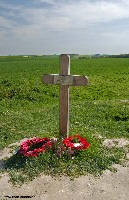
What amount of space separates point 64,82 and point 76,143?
1573 mm

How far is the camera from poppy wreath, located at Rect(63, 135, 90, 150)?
812 centimetres

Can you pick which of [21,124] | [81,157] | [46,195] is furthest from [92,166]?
[21,124]

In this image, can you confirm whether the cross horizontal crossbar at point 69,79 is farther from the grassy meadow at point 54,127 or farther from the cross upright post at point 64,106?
the grassy meadow at point 54,127

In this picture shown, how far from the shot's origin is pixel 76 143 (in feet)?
27.7

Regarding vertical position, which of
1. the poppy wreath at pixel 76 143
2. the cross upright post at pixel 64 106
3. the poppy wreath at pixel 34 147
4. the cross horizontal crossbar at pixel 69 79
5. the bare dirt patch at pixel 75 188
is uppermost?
the cross horizontal crossbar at pixel 69 79

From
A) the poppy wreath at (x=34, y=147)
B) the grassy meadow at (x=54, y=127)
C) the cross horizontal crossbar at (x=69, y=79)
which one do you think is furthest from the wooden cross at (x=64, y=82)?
the grassy meadow at (x=54, y=127)

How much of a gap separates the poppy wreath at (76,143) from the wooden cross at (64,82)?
36 centimetres

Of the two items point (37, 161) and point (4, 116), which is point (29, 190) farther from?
point (4, 116)

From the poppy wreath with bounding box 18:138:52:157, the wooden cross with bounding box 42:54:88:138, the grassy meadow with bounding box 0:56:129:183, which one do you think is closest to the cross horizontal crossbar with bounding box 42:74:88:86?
the wooden cross with bounding box 42:54:88:138

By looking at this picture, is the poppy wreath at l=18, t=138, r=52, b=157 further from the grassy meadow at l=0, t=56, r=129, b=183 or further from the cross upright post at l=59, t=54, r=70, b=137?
the cross upright post at l=59, t=54, r=70, b=137

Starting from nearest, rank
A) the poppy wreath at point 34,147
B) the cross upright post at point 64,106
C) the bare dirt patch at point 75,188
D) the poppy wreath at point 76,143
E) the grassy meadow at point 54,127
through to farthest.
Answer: the bare dirt patch at point 75,188, the grassy meadow at point 54,127, the poppy wreath at point 34,147, the poppy wreath at point 76,143, the cross upright post at point 64,106

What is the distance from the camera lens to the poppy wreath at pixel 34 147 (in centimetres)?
795

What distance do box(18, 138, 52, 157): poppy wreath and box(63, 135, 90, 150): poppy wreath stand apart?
0.44 m

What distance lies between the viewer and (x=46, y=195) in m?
6.44
